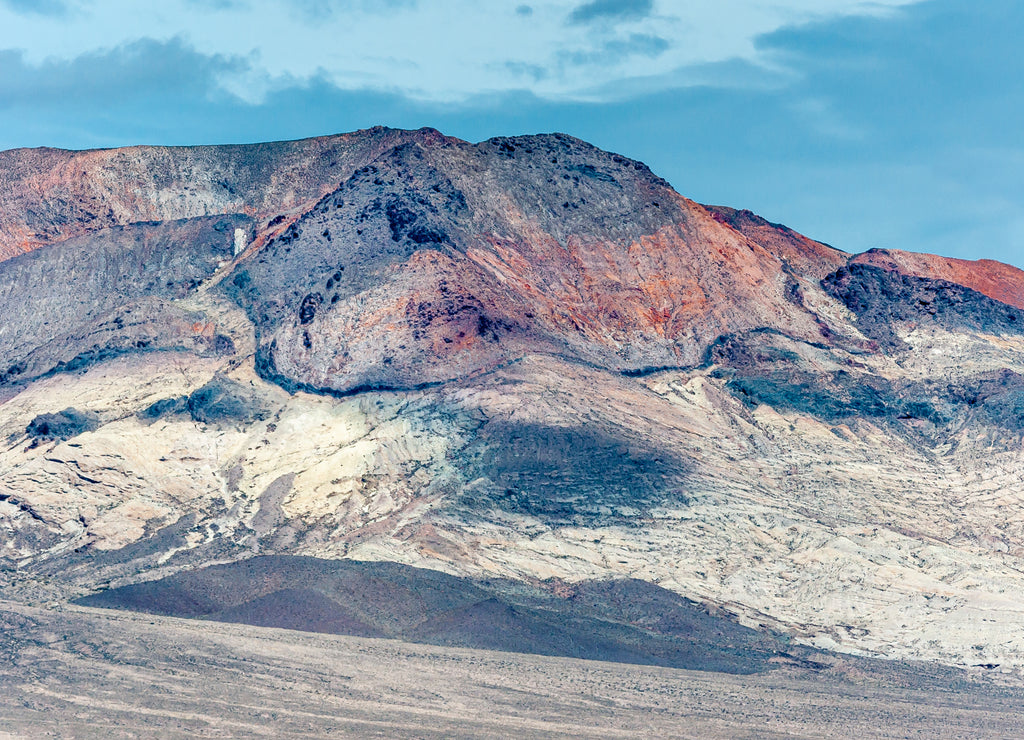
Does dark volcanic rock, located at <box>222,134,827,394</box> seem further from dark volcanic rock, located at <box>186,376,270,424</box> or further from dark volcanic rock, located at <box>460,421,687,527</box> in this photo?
dark volcanic rock, located at <box>460,421,687,527</box>

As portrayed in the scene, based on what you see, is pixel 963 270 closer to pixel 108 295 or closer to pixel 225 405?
pixel 225 405

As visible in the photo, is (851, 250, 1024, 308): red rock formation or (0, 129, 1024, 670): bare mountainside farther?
(851, 250, 1024, 308): red rock formation

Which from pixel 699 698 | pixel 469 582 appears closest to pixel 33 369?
pixel 469 582

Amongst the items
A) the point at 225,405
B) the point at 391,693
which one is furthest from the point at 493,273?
the point at 391,693

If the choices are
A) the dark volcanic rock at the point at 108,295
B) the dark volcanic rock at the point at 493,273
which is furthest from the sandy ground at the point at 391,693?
the dark volcanic rock at the point at 108,295

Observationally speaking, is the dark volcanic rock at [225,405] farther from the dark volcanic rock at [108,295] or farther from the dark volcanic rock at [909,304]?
the dark volcanic rock at [909,304]

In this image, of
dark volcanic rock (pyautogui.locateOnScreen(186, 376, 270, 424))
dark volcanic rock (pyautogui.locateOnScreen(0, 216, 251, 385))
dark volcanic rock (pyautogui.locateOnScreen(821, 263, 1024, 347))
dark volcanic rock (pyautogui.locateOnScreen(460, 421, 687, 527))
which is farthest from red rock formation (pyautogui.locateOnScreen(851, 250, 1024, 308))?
dark volcanic rock (pyautogui.locateOnScreen(186, 376, 270, 424))
